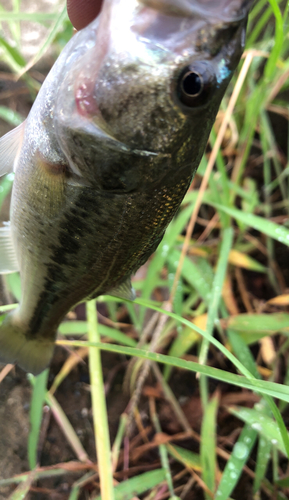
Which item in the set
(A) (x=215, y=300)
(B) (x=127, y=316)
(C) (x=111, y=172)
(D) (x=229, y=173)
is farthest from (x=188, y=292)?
(C) (x=111, y=172)

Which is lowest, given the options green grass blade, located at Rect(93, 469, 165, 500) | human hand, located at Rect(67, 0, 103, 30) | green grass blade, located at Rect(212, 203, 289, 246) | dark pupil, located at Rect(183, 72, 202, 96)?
green grass blade, located at Rect(93, 469, 165, 500)

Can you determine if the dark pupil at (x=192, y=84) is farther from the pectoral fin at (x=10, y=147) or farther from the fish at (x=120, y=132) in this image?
the pectoral fin at (x=10, y=147)

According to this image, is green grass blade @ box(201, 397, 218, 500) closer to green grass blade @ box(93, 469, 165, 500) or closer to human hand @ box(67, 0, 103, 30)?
green grass blade @ box(93, 469, 165, 500)

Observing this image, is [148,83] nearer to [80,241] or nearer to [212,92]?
[212,92]

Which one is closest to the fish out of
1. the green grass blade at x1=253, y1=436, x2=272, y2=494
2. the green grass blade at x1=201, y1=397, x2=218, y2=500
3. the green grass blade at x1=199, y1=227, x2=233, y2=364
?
the green grass blade at x1=199, y1=227, x2=233, y2=364

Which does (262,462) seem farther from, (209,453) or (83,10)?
(83,10)

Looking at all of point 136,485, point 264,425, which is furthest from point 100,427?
point 264,425

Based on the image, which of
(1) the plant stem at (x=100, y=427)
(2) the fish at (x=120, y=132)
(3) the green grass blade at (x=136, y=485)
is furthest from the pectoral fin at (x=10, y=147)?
(3) the green grass blade at (x=136, y=485)
